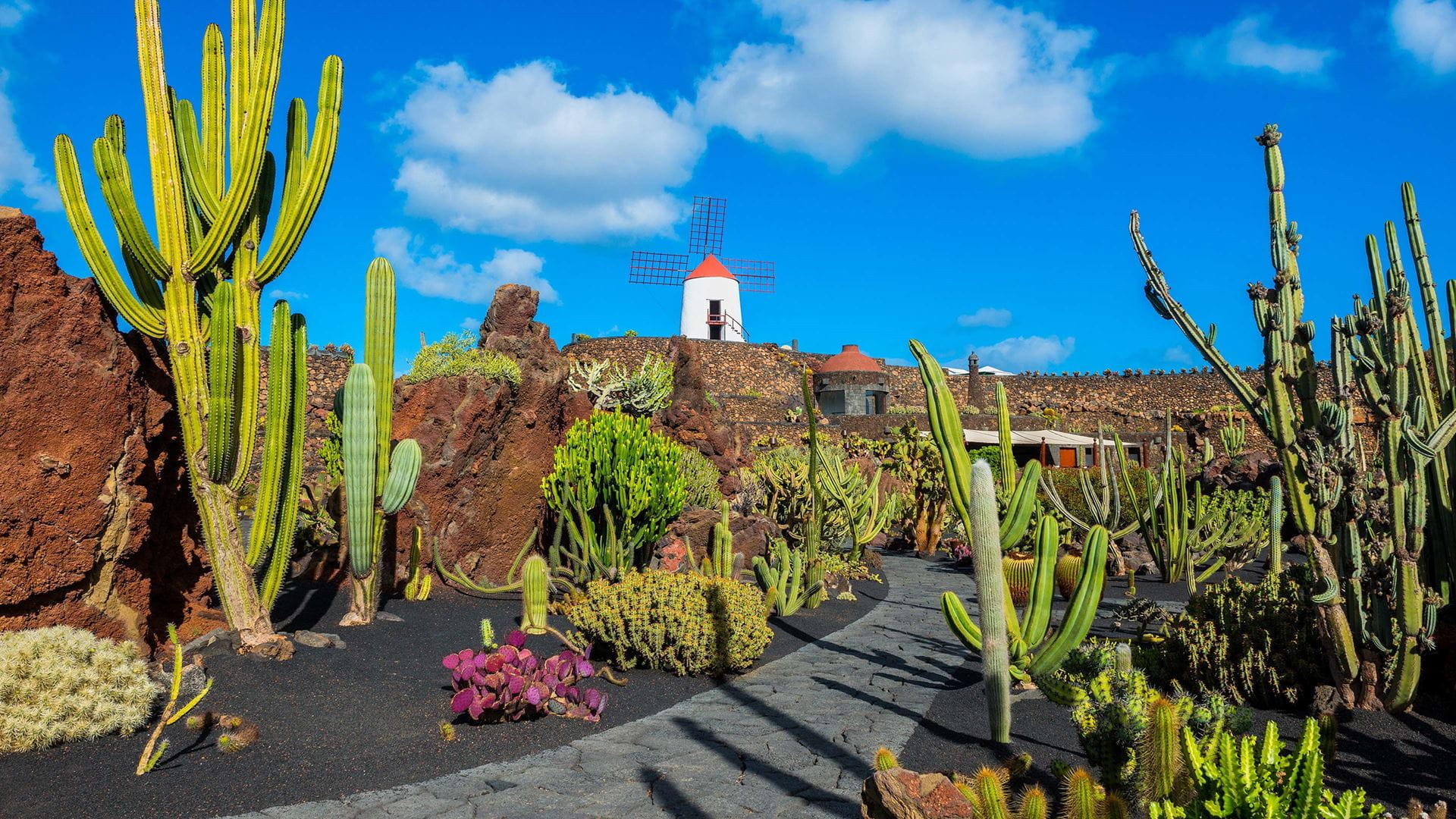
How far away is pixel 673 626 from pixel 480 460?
3.66 metres

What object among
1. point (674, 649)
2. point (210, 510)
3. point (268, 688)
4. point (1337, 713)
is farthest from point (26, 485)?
point (1337, 713)

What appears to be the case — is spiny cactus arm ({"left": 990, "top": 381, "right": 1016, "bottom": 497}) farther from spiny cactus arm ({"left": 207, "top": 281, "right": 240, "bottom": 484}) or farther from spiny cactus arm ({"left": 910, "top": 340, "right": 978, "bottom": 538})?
spiny cactus arm ({"left": 207, "top": 281, "right": 240, "bottom": 484})

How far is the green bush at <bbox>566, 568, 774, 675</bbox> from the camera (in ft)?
19.7

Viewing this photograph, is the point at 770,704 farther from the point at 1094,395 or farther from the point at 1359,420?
the point at 1094,395

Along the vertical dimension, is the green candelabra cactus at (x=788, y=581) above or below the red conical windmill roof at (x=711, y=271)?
below

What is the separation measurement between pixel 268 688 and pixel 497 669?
1324mm

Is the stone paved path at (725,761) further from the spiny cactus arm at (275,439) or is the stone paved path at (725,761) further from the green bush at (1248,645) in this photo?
the spiny cactus arm at (275,439)

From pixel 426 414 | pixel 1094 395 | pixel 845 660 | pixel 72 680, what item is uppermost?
pixel 1094 395

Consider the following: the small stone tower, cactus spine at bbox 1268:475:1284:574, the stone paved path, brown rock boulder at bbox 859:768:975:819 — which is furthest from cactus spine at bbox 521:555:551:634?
the small stone tower

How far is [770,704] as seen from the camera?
17.7ft

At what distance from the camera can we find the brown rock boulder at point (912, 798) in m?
2.90

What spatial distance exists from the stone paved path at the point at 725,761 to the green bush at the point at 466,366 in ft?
14.7

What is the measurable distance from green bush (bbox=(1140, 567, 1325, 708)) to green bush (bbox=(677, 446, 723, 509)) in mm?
6296

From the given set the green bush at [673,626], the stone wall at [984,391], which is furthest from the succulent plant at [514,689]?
the stone wall at [984,391]
